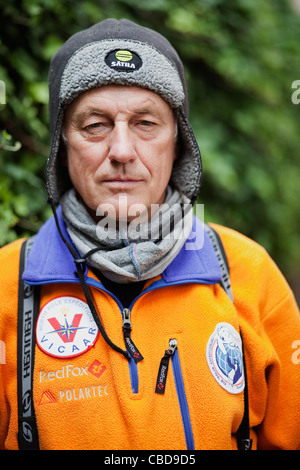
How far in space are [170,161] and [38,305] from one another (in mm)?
840

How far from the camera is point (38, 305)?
182 centimetres

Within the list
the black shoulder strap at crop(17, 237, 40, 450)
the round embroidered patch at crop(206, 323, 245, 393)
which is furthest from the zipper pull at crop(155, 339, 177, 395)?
the black shoulder strap at crop(17, 237, 40, 450)

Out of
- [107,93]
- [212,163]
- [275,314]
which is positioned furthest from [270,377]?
[212,163]

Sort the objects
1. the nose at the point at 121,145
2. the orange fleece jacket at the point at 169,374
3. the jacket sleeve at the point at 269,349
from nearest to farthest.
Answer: the orange fleece jacket at the point at 169,374
the nose at the point at 121,145
the jacket sleeve at the point at 269,349

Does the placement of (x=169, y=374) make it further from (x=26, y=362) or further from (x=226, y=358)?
(x=26, y=362)

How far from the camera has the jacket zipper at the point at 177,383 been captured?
165 centimetres

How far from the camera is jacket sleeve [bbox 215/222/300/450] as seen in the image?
188 centimetres

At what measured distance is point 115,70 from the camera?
176 centimetres

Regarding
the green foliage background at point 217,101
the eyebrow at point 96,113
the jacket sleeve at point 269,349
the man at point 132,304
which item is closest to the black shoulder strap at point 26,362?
the man at point 132,304

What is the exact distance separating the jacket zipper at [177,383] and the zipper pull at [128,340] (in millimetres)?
95

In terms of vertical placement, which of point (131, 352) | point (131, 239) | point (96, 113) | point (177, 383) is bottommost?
point (177, 383)

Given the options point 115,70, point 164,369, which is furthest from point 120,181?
point 164,369

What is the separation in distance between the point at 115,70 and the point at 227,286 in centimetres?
101

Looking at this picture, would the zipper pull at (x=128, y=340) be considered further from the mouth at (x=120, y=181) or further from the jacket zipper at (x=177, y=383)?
the mouth at (x=120, y=181)
